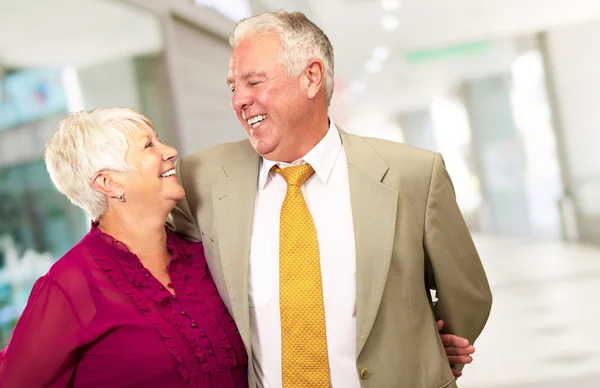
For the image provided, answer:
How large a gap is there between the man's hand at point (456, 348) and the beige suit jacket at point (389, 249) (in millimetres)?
34

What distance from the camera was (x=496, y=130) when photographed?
730 cm

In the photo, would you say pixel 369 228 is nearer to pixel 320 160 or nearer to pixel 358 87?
pixel 320 160

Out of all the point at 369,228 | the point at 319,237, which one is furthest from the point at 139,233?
the point at 369,228

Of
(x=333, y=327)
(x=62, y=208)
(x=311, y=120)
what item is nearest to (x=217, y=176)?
(x=311, y=120)

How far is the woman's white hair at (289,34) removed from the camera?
6.57ft

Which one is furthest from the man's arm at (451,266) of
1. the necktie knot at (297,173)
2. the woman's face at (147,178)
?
the woman's face at (147,178)

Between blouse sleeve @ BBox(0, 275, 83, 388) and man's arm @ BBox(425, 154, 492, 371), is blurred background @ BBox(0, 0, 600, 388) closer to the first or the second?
man's arm @ BBox(425, 154, 492, 371)

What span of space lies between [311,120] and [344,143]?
0.38 feet

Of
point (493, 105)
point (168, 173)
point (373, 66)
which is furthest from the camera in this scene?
point (373, 66)

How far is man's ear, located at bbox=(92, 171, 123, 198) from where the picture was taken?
186 cm

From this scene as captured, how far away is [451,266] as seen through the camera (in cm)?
199

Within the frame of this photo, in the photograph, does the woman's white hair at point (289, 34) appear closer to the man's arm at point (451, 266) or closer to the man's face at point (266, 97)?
the man's face at point (266, 97)

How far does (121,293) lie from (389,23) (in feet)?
20.0

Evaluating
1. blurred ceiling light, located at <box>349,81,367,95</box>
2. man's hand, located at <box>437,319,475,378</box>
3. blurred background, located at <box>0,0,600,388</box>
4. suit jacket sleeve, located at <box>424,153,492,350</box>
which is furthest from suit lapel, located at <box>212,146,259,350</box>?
blurred ceiling light, located at <box>349,81,367,95</box>
